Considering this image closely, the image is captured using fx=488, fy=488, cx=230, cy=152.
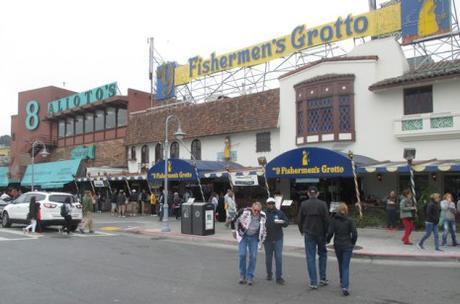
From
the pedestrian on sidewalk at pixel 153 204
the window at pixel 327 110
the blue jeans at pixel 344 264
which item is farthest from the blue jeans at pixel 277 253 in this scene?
the pedestrian on sidewalk at pixel 153 204

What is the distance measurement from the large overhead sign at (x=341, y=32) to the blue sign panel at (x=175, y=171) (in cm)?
949

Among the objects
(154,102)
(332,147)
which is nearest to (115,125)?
(154,102)

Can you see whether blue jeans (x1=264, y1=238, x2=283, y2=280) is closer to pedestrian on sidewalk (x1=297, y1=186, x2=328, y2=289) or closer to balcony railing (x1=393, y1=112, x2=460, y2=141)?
pedestrian on sidewalk (x1=297, y1=186, x2=328, y2=289)

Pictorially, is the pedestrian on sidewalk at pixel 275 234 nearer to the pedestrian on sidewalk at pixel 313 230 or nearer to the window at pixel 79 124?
the pedestrian on sidewalk at pixel 313 230

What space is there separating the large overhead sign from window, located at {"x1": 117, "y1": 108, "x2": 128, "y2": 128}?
225 inches

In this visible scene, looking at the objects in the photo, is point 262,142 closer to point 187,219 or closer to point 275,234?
point 187,219

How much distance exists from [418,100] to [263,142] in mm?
8755

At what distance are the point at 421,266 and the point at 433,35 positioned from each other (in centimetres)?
1520

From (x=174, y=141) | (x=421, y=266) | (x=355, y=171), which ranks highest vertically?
(x=174, y=141)

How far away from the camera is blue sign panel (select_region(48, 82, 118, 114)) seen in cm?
3850

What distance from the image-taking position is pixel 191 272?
33.9 ft

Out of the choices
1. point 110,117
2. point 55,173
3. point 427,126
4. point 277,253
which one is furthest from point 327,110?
point 55,173

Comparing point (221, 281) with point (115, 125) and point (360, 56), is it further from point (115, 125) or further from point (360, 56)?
point (115, 125)

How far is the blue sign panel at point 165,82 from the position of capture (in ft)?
122
